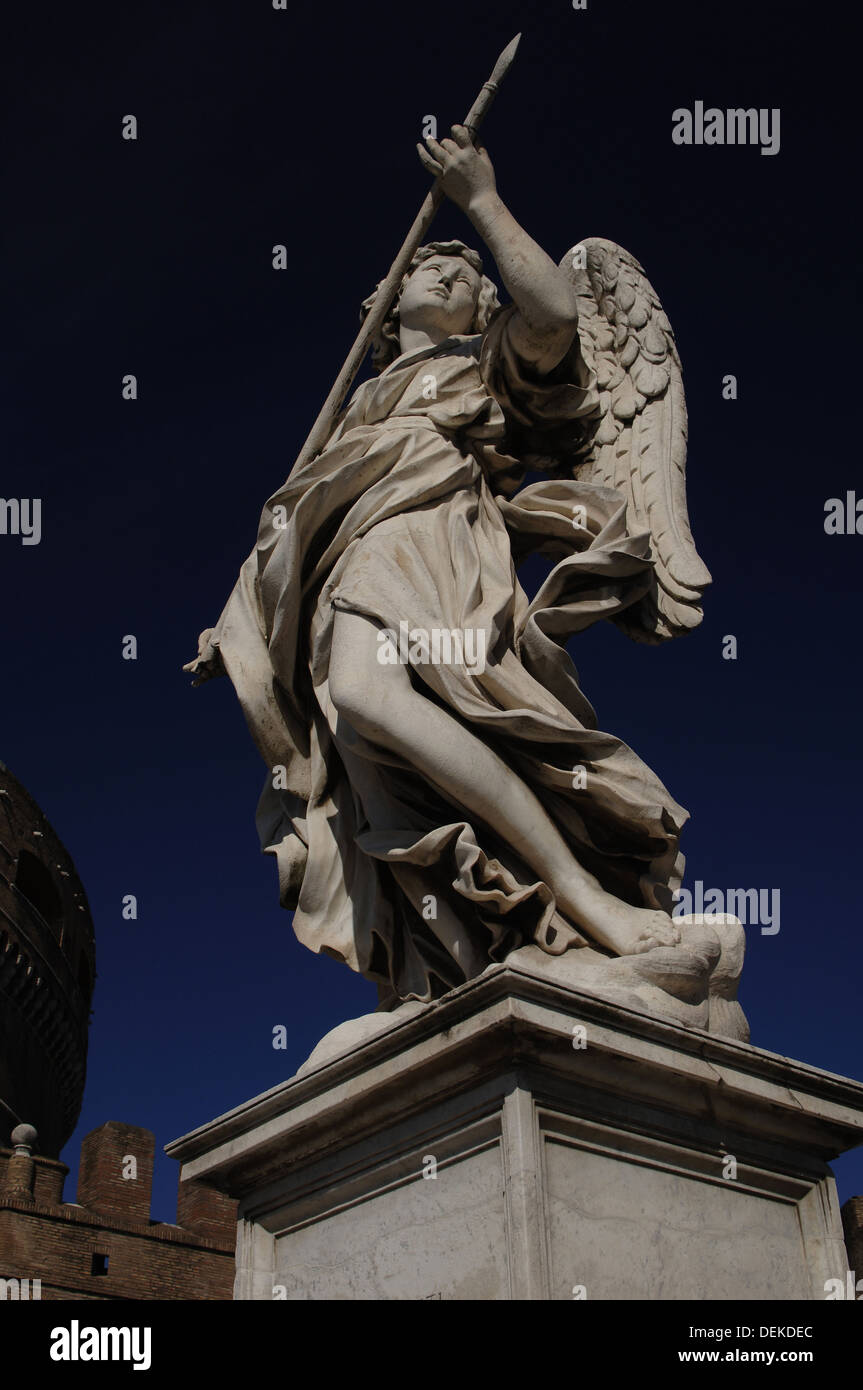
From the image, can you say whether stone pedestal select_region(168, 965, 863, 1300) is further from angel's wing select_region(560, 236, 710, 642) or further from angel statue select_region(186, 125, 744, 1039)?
angel's wing select_region(560, 236, 710, 642)

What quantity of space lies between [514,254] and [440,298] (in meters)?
0.65

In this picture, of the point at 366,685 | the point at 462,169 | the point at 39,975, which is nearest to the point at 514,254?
the point at 462,169

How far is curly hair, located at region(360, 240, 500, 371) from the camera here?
208 inches

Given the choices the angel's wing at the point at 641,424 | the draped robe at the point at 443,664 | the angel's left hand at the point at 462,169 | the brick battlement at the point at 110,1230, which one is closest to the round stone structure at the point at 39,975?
the brick battlement at the point at 110,1230

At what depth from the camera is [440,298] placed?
5148mm

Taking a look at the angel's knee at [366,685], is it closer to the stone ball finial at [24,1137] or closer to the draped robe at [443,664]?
the draped robe at [443,664]

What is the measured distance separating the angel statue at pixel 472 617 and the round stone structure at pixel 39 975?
93.0 ft

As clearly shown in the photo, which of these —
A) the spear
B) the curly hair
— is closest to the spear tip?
the spear

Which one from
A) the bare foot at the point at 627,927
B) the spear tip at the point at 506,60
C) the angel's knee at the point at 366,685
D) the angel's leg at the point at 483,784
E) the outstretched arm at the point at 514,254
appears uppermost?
the spear tip at the point at 506,60

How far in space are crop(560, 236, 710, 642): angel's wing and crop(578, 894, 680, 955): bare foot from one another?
105cm

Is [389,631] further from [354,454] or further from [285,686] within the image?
[354,454]

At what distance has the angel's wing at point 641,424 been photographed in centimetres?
464
